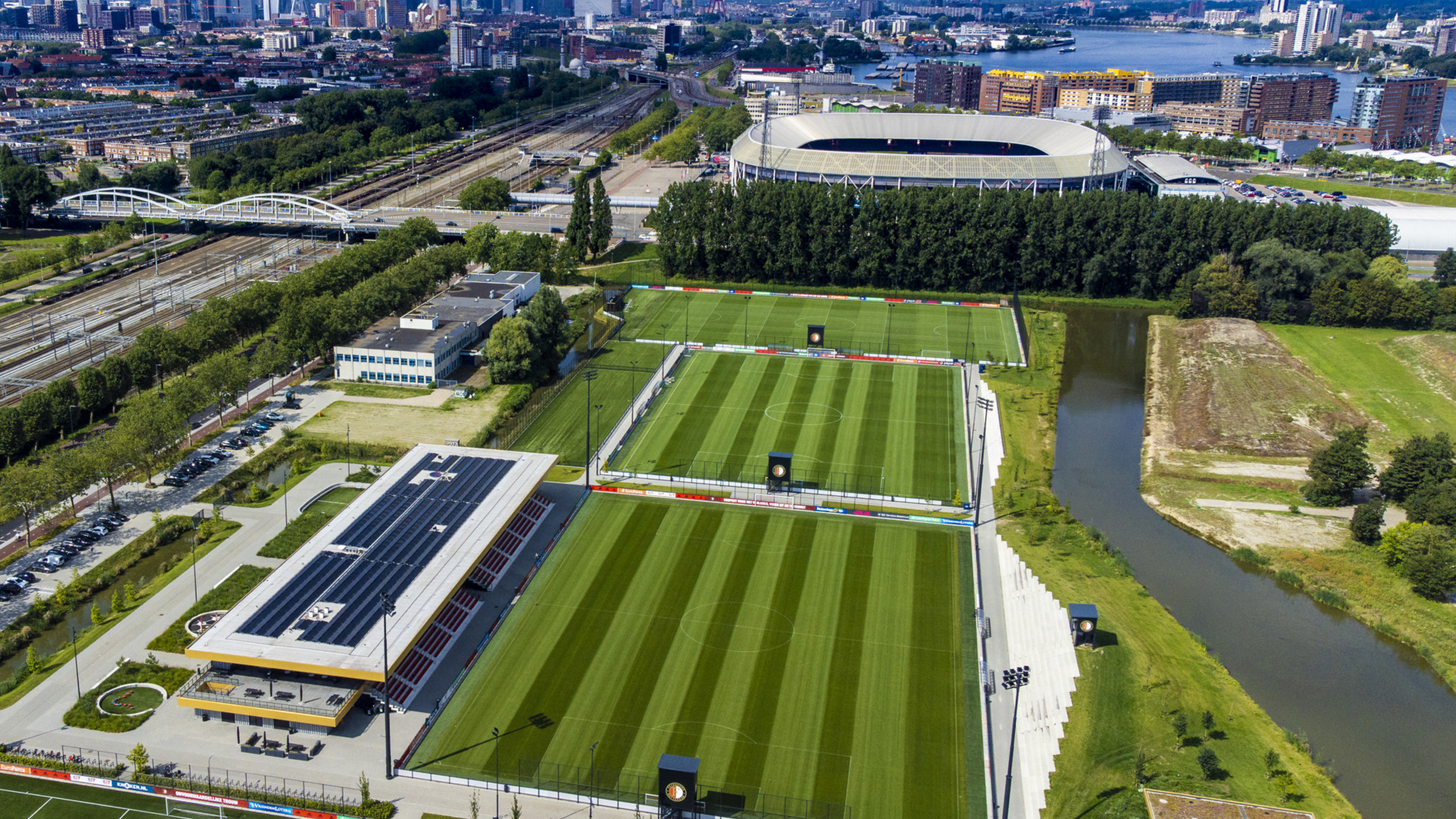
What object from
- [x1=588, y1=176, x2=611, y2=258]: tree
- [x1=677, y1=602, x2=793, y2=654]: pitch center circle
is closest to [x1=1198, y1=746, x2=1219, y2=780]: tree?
[x1=677, y1=602, x2=793, y2=654]: pitch center circle

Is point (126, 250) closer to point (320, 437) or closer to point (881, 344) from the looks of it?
point (320, 437)

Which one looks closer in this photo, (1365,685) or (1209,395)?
(1365,685)

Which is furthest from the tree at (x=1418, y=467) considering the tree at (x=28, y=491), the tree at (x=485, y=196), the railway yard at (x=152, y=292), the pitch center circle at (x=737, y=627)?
the tree at (x=485, y=196)

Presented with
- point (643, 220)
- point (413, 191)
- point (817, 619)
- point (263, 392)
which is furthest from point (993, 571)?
point (413, 191)

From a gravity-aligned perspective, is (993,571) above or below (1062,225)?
below

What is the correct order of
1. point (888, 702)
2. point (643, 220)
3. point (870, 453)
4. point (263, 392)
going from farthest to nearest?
point (643, 220), point (263, 392), point (870, 453), point (888, 702)

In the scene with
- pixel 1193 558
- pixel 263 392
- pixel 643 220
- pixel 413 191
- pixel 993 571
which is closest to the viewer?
pixel 993 571

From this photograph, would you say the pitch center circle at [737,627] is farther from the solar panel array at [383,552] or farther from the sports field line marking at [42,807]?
the sports field line marking at [42,807]

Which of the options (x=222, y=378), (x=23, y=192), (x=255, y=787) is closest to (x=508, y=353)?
(x=222, y=378)
